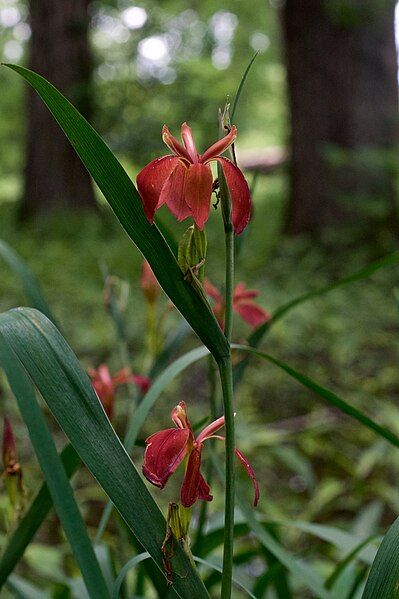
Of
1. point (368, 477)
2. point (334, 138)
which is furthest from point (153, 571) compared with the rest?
point (334, 138)

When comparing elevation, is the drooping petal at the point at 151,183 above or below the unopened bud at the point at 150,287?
above

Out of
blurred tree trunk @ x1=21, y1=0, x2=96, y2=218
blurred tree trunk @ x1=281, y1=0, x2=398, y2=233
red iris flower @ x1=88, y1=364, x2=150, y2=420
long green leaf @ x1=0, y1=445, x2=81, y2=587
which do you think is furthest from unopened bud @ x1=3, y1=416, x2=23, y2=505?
blurred tree trunk @ x1=21, y1=0, x2=96, y2=218

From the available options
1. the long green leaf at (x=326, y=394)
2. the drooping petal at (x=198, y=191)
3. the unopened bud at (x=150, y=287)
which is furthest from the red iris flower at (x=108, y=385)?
the drooping petal at (x=198, y=191)

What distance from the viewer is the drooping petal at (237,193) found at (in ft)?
1.48

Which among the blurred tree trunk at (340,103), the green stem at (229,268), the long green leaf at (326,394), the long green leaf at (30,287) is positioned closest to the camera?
the green stem at (229,268)

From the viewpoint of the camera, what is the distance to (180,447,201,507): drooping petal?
0.46m

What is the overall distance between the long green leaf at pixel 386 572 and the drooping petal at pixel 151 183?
231mm

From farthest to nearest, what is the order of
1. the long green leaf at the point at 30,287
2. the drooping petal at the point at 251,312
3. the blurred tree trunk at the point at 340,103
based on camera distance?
the blurred tree trunk at the point at 340,103 → the drooping petal at the point at 251,312 → the long green leaf at the point at 30,287

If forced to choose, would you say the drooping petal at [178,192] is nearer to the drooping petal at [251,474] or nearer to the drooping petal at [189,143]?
the drooping petal at [189,143]

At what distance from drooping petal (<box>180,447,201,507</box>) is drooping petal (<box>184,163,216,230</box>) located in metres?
0.14

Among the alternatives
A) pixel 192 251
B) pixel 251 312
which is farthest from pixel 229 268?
pixel 251 312

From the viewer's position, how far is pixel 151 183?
17.9 inches

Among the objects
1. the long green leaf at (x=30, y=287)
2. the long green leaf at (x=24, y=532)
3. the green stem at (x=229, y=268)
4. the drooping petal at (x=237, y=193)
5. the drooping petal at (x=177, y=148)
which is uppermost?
the drooping petal at (x=177, y=148)

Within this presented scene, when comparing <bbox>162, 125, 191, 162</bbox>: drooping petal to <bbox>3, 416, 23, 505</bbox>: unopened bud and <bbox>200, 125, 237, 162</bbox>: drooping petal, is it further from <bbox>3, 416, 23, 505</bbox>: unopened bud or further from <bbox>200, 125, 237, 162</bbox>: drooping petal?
<bbox>3, 416, 23, 505</bbox>: unopened bud
